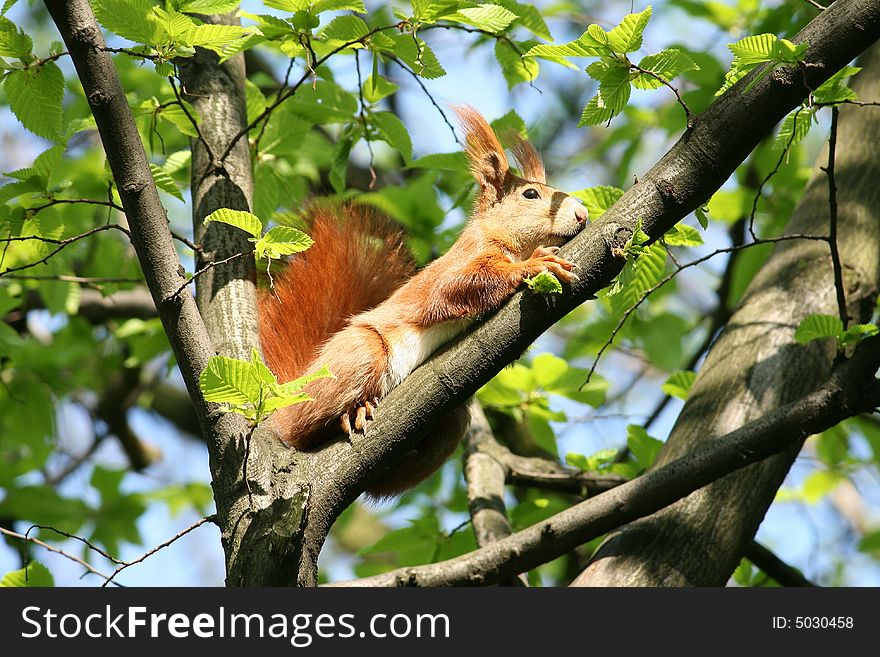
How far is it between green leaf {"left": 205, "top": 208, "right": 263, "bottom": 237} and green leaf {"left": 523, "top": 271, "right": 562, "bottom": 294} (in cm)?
66

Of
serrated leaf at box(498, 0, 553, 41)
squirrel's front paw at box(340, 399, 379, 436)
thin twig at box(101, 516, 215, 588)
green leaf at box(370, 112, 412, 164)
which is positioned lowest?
thin twig at box(101, 516, 215, 588)

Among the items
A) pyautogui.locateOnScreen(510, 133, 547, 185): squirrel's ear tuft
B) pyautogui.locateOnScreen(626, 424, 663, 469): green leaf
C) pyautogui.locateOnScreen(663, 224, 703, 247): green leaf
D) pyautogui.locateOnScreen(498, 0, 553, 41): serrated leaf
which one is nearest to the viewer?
pyautogui.locateOnScreen(663, 224, 703, 247): green leaf

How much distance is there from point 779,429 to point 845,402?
0.19 meters

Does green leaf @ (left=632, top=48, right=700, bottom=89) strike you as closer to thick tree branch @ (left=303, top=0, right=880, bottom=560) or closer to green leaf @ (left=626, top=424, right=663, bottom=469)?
thick tree branch @ (left=303, top=0, right=880, bottom=560)

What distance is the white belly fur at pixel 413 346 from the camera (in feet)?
9.65

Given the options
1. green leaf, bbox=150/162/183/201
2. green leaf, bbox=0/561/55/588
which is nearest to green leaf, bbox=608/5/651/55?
green leaf, bbox=150/162/183/201

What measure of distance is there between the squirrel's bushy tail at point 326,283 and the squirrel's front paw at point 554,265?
2.82 feet

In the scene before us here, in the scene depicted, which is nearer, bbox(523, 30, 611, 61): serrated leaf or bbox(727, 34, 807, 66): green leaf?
bbox(727, 34, 807, 66): green leaf

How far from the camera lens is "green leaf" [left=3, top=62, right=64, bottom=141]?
7.44 feet

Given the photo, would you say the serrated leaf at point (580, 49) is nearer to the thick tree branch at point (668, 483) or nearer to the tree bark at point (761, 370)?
the thick tree branch at point (668, 483)

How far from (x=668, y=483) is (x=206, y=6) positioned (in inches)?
70.6

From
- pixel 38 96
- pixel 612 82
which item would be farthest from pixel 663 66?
pixel 38 96
